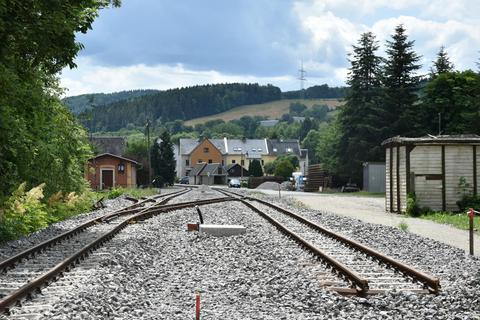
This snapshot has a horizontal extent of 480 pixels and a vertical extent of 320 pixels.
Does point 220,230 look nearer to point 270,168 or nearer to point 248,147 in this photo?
point 270,168

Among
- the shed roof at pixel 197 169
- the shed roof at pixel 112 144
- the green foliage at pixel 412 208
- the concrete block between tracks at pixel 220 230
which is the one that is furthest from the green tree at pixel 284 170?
the concrete block between tracks at pixel 220 230

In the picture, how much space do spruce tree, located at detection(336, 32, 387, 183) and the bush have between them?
3835cm

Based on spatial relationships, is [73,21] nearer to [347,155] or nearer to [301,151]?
[347,155]

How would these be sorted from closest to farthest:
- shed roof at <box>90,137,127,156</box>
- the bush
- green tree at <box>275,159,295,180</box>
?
1. the bush
2. shed roof at <box>90,137,127,156</box>
3. green tree at <box>275,159,295,180</box>

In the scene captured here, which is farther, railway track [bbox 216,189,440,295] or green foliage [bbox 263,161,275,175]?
green foliage [bbox 263,161,275,175]

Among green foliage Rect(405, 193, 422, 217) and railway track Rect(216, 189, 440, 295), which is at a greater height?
green foliage Rect(405, 193, 422, 217)

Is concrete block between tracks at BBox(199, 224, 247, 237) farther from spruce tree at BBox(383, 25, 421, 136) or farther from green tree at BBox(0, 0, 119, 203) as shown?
spruce tree at BBox(383, 25, 421, 136)

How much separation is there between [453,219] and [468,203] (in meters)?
3.23

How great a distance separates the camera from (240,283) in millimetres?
10445

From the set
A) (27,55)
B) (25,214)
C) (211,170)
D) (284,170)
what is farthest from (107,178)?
(211,170)

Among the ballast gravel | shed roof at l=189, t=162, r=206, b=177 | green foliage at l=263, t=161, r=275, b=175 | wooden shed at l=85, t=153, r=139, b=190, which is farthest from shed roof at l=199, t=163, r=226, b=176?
the ballast gravel

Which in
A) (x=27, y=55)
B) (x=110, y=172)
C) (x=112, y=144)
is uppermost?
(x=112, y=144)

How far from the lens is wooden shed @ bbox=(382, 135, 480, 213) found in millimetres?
27203

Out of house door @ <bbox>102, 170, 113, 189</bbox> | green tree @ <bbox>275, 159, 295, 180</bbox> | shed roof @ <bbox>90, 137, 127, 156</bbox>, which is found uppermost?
shed roof @ <bbox>90, 137, 127, 156</bbox>
